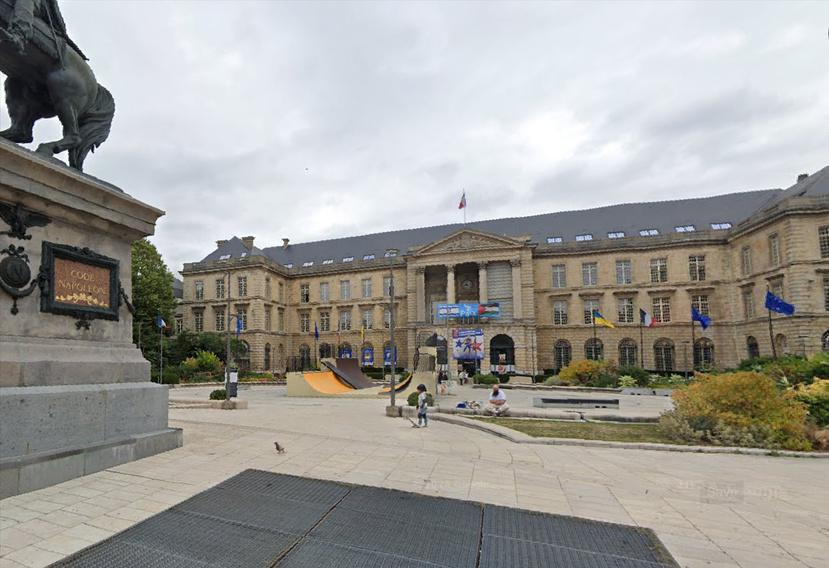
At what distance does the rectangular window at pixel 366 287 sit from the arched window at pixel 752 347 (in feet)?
133

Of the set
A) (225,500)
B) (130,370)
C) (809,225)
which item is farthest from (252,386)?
(809,225)

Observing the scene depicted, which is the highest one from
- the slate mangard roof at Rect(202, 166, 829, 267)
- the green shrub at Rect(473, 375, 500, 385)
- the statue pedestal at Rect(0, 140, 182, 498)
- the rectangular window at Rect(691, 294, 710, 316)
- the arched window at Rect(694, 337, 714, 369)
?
the slate mangard roof at Rect(202, 166, 829, 267)

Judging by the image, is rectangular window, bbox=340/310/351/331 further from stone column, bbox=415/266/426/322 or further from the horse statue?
the horse statue

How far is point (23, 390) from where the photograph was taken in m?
5.43

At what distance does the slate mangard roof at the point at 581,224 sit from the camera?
47.8 m

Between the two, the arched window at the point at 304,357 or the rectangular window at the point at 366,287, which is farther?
the arched window at the point at 304,357

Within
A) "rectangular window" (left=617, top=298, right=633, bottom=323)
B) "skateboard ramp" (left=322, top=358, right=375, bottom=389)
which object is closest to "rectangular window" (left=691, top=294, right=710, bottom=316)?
"rectangular window" (left=617, top=298, right=633, bottom=323)

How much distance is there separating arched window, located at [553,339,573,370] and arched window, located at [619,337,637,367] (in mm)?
5135

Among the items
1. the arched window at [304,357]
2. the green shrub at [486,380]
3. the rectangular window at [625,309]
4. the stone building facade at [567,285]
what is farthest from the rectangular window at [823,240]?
the arched window at [304,357]

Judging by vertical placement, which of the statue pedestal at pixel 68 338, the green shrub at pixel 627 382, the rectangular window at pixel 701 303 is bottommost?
the green shrub at pixel 627 382

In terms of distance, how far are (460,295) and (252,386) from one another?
2694 centimetres

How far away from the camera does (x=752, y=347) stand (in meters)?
42.1

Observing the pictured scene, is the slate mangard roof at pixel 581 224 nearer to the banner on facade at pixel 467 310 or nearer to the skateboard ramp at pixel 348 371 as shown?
the banner on facade at pixel 467 310

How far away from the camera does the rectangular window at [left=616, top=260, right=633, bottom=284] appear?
49.3 metres
